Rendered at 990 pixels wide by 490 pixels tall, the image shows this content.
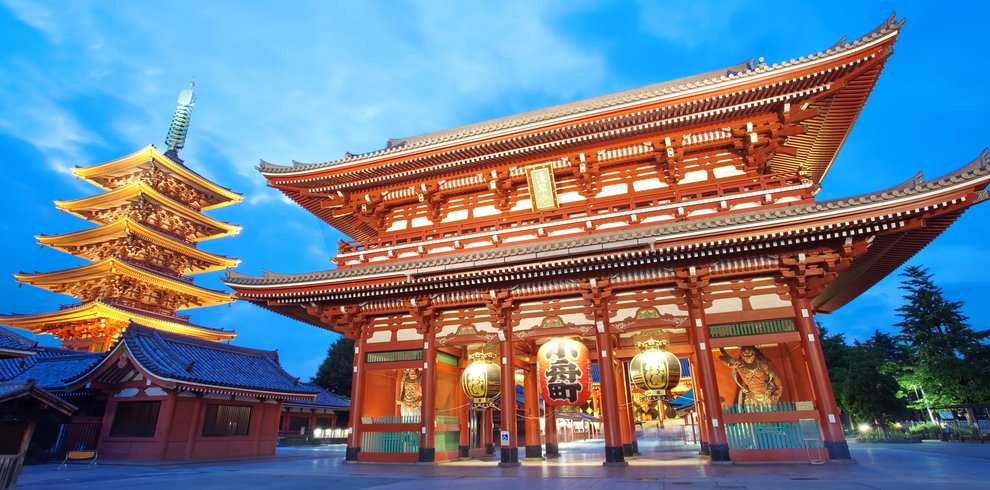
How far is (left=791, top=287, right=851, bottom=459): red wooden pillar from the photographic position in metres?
11.4

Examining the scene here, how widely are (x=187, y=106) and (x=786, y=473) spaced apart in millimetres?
51871

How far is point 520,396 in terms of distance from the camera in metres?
34.1

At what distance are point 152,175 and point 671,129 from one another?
37.2 m

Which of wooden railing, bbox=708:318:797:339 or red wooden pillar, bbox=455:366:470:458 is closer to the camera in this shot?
wooden railing, bbox=708:318:797:339

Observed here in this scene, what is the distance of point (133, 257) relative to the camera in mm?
33906

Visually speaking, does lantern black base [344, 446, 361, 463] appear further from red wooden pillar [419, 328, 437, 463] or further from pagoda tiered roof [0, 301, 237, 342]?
pagoda tiered roof [0, 301, 237, 342]

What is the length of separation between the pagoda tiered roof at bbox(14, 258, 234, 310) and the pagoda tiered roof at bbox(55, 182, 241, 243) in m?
4.14

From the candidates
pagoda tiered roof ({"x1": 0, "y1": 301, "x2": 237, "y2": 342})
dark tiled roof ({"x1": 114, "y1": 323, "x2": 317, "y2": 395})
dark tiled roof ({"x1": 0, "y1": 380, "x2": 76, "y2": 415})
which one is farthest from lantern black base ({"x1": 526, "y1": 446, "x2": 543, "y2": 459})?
pagoda tiered roof ({"x1": 0, "y1": 301, "x2": 237, "y2": 342})

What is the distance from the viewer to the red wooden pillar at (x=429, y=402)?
47.7ft

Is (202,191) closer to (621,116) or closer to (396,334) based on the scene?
(396,334)

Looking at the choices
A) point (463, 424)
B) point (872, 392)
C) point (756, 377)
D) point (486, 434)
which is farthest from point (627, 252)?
point (872, 392)

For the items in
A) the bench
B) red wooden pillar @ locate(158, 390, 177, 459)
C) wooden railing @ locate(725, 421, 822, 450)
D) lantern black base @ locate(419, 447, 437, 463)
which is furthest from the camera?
red wooden pillar @ locate(158, 390, 177, 459)

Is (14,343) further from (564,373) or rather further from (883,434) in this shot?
(883,434)

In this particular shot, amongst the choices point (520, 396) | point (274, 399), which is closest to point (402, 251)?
point (274, 399)
